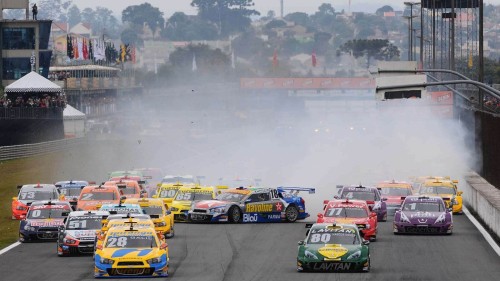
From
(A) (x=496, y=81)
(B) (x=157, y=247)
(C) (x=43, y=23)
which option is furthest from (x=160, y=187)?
(A) (x=496, y=81)

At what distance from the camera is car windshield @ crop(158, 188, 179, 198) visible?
51750 mm

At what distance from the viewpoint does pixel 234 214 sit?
48.0 m

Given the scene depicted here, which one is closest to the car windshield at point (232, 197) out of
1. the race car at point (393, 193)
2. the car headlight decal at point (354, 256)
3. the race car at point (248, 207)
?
the race car at point (248, 207)

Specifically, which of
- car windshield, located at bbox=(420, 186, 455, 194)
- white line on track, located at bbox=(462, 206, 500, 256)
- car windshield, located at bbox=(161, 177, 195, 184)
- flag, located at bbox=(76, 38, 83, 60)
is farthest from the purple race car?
flag, located at bbox=(76, 38, 83, 60)

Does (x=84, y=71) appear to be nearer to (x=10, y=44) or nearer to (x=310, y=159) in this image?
(x=10, y=44)

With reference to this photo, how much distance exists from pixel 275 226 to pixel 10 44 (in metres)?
65.6

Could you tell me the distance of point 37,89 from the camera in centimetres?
9356

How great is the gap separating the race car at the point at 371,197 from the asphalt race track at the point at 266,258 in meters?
3.58

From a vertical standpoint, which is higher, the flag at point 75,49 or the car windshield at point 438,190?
the flag at point 75,49

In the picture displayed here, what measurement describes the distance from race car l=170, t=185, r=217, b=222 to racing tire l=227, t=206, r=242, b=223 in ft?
5.91

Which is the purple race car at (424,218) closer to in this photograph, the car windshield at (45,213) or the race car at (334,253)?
the car windshield at (45,213)

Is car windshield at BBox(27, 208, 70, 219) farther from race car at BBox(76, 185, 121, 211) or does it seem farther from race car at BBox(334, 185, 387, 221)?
race car at BBox(334, 185, 387, 221)

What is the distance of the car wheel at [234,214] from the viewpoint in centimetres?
4797

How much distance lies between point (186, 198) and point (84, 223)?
12650mm
